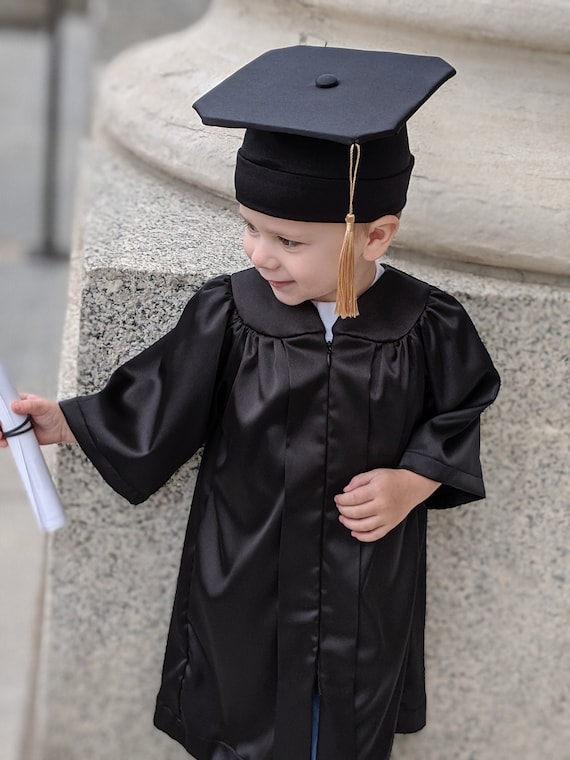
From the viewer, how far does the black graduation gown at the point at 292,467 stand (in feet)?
5.92

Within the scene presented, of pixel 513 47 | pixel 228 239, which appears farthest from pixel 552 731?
pixel 513 47

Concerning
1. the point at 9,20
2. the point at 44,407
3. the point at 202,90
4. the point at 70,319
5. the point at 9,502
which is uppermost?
the point at 202,90

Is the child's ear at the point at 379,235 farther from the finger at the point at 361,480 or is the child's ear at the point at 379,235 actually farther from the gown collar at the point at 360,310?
the finger at the point at 361,480

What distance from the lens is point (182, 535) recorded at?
221 cm

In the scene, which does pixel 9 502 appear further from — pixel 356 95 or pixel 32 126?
pixel 32 126

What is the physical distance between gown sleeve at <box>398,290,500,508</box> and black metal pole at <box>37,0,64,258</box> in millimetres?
4264

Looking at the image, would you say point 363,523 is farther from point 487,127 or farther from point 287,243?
point 487,127

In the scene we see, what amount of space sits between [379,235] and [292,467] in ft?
1.34

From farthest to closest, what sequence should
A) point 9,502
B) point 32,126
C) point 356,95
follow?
point 32,126
point 9,502
point 356,95

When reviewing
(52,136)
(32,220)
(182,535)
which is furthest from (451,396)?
(32,220)

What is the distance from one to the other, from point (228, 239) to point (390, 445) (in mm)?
603

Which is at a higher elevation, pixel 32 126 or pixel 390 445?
pixel 390 445

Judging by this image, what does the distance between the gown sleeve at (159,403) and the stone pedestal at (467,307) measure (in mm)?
163

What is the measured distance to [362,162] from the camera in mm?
1606
